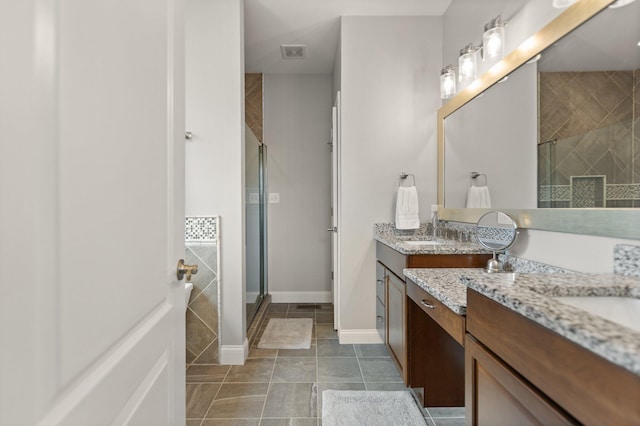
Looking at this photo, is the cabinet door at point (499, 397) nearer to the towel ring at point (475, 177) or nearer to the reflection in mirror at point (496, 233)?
the reflection in mirror at point (496, 233)

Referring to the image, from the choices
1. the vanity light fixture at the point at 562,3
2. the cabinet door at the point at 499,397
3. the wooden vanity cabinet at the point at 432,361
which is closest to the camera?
the cabinet door at the point at 499,397

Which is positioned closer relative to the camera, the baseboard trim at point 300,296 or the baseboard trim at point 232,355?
the baseboard trim at point 232,355

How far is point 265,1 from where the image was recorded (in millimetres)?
2467

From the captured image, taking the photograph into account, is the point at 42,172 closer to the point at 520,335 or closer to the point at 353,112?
the point at 520,335

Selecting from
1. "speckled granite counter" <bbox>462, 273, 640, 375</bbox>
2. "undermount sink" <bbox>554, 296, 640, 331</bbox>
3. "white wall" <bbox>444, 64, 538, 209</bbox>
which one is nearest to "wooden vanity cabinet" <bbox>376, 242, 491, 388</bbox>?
"white wall" <bbox>444, 64, 538, 209</bbox>

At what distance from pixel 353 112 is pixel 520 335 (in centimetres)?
221

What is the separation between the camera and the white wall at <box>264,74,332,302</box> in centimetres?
371

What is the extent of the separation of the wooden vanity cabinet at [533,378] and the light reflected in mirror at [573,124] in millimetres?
687

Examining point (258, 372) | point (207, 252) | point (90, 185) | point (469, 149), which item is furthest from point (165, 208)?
point (469, 149)

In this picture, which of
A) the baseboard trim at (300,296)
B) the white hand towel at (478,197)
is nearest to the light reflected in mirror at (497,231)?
the white hand towel at (478,197)

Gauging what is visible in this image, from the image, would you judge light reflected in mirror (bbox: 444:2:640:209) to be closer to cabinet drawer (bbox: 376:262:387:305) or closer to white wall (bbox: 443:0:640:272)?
white wall (bbox: 443:0:640:272)

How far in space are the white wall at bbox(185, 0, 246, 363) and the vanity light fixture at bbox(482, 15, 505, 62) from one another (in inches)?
62.1

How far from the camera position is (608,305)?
2.69 feet

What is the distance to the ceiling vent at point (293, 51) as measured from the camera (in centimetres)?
310
